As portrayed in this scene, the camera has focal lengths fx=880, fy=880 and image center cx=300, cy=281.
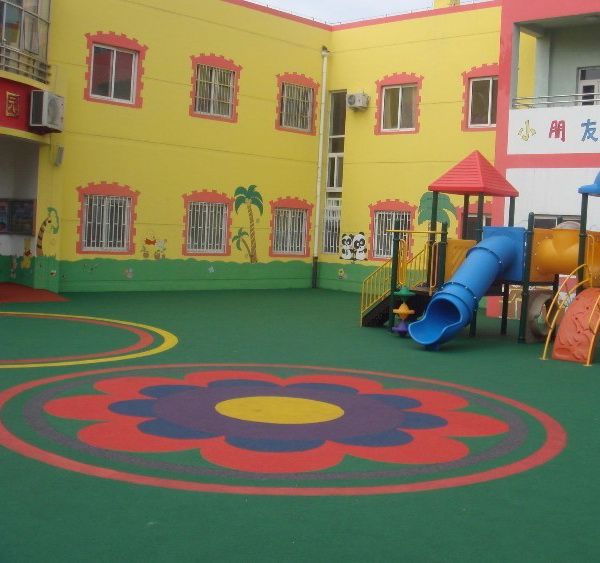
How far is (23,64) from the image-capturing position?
58.3 ft

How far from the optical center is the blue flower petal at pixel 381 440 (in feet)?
24.7

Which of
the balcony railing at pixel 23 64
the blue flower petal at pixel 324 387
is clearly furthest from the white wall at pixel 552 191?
the balcony railing at pixel 23 64

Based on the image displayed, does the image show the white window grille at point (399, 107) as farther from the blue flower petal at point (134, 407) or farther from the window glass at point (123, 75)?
the blue flower petal at point (134, 407)

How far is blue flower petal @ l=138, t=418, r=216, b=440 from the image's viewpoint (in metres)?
7.55

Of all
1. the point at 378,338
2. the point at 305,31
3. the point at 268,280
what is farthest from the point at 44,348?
the point at 305,31

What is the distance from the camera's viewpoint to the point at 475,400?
972 cm

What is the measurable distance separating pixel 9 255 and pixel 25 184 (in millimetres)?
1652

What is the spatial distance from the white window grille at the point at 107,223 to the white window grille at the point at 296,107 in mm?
5523

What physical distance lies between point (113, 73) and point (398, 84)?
7454mm

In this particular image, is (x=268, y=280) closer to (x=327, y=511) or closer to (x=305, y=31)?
(x=305, y=31)

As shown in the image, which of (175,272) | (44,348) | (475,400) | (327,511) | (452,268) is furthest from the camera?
(175,272)

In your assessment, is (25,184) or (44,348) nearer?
(44,348)

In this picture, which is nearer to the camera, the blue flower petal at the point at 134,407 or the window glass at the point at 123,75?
the blue flower petal at the point at 134,407

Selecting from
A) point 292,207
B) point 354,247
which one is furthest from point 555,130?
point 292,207
